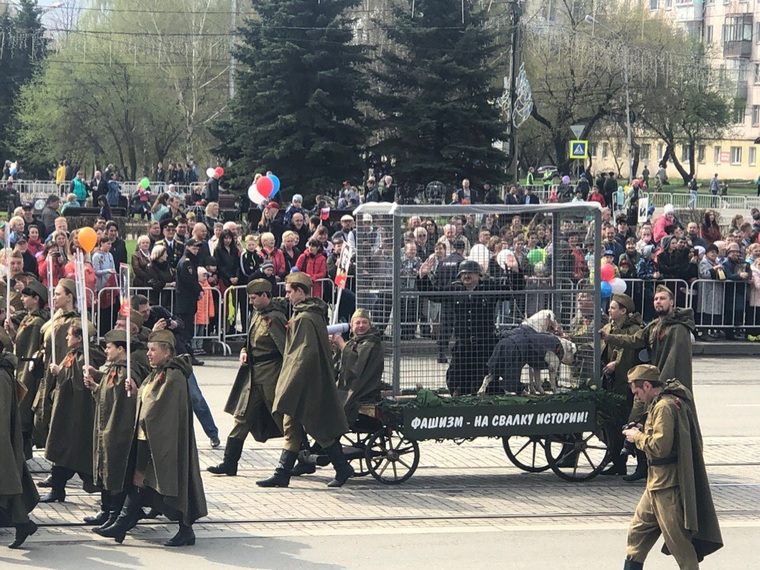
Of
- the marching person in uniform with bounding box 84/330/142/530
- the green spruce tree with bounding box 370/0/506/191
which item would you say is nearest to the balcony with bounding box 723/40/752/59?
the green spruce tree with bounding box 370/0/506/191

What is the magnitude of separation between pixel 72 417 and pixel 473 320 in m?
3.66

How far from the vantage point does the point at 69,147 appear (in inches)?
2375

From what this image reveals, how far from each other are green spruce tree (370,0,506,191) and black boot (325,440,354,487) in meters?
28.0

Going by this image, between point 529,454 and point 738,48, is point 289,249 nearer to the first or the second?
point 529,454

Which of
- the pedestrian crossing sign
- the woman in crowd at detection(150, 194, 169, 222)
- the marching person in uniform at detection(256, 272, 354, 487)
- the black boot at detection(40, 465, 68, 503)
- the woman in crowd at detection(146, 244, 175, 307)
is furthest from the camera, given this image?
the pedestrian crossing sign

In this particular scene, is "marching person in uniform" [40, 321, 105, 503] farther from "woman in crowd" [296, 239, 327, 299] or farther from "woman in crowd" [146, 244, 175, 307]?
"woman in crowd" [296, 239, 327, 299]

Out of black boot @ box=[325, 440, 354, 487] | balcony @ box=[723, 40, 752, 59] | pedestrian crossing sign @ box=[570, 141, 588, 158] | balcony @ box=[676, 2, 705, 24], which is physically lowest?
black boot @ box=[325, 440, 354, 487]

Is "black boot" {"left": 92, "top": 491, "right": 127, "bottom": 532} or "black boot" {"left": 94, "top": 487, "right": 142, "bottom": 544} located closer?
"black boot" {"left": 94, "top": 487, "right": 142, "bottom": 544}

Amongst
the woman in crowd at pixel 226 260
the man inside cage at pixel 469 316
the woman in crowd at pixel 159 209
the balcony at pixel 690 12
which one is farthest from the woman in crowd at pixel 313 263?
the balcony at pixel 690 12

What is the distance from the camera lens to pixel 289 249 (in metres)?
19.5

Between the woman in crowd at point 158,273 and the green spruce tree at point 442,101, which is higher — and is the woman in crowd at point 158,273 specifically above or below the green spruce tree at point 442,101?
below

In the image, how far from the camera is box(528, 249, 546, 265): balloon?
39.8 feet

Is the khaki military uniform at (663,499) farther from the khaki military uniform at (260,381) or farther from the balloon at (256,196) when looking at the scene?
the balloon at (256,196)

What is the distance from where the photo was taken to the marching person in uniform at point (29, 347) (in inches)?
441
